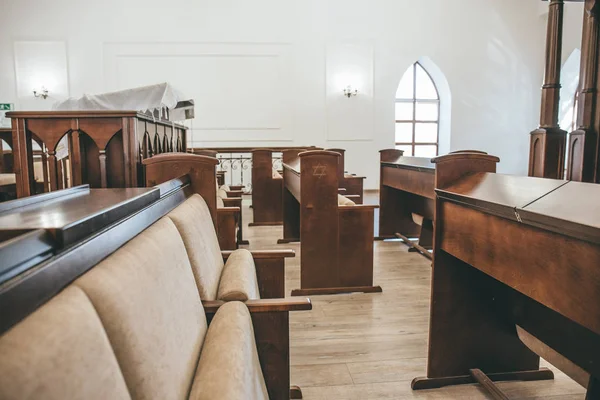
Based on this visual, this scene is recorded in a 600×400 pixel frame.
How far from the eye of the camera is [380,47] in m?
9.40

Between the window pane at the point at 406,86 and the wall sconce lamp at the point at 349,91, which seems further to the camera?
the window pane at the point at 406,86

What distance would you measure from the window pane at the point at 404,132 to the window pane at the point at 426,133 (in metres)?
0.16

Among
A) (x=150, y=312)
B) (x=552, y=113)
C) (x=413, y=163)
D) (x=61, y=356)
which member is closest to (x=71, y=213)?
(x=150, y=312)

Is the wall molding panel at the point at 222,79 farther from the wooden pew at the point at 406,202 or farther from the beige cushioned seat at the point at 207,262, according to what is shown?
the beige cushioned seat at the point at 207,262

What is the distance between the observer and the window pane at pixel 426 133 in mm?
10273

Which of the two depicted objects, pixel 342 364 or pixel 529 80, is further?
pixel 529 80

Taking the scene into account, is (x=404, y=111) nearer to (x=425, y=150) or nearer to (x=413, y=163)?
(x=425, y=150)

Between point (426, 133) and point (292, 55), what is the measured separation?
3.46m

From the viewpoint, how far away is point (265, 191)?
6160 mm

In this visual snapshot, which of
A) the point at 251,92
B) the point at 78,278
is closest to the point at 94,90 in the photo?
the point at 251,92

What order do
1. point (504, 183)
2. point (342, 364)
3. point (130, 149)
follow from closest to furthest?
1. point (504, 183)
2. point (342, 364)
3. point (130, 149)

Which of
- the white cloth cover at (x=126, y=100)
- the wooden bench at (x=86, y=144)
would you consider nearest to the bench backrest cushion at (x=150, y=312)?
the wooden bench at (x=86, y=144)

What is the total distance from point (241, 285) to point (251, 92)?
26.4 ft

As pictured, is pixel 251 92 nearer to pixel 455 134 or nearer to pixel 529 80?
pixel 455 134
